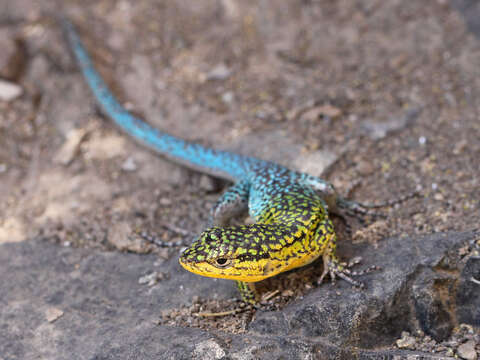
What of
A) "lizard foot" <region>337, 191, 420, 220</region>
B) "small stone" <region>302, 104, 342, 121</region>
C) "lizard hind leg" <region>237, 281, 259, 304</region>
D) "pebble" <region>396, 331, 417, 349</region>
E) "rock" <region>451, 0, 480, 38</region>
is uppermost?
"rock" <region>451, 0, 480, 38</region>

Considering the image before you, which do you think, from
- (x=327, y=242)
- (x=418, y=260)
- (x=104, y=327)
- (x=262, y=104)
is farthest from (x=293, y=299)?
(x=262, y=104)

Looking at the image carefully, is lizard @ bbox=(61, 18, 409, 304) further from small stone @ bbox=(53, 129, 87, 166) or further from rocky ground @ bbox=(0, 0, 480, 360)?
small stone @ bbox=(53, 129, 87, 166)

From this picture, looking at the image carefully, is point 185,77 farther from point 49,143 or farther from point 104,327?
point 104,327

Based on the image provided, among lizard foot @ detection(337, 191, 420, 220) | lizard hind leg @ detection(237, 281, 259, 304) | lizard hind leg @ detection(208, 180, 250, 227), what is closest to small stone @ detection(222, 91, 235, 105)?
lizard hind leg @ detection(208, 180, 250, 227)

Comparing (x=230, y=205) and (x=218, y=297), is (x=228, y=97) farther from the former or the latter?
(x=218, y=297)

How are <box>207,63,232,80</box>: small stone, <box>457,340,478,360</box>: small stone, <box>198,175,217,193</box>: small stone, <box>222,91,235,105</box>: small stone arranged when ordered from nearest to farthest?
<box>457,340,478,360</box>: small stone < <box>198,175,217,193</box>: small stone < <box>222,91,235,105</box>: small stone < <box>207,63,232,80</box>: small stone

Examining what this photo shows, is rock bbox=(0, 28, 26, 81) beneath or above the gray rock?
above

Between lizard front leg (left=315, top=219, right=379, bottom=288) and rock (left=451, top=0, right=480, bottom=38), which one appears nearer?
lizard front leg (left=315, top=219, right=379, bottom=288)

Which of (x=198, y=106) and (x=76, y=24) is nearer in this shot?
(x=198, y=106)
